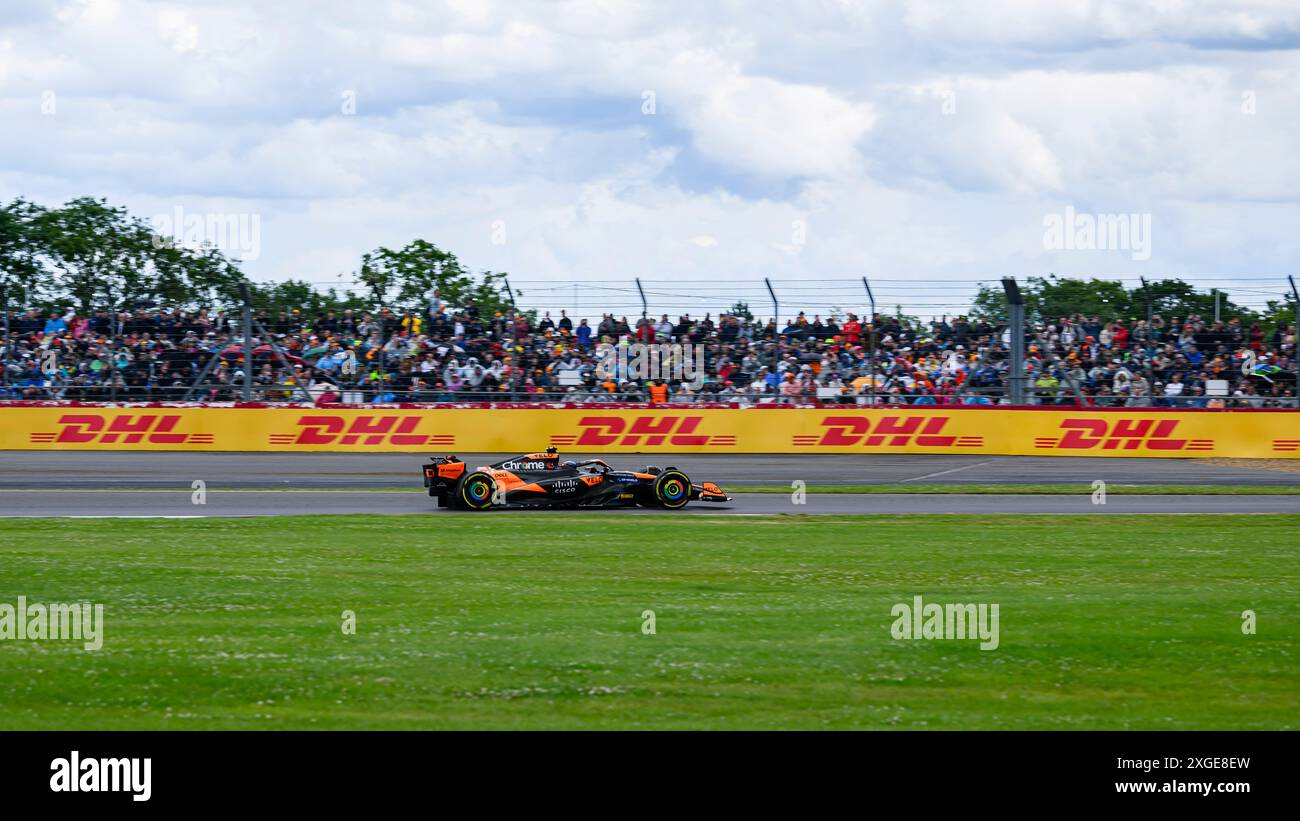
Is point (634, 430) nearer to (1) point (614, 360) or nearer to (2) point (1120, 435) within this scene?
(1) point (614, 360)

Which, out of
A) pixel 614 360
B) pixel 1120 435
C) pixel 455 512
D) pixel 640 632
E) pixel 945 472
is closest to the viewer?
pixel 640 632

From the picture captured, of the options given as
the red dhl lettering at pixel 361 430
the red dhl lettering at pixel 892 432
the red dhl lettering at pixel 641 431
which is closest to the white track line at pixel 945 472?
the red dhl lettering at pixel 892 432

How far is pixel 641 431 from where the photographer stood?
3116cm

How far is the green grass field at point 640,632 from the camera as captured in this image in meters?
7.97

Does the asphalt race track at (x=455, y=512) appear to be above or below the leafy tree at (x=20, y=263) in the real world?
below

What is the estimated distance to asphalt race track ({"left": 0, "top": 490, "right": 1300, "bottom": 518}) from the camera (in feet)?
65.7

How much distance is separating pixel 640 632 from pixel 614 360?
22.1 m

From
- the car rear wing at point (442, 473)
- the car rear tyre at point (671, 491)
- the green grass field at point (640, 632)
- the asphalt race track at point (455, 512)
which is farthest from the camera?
the car rear tyre at point (671, 491)

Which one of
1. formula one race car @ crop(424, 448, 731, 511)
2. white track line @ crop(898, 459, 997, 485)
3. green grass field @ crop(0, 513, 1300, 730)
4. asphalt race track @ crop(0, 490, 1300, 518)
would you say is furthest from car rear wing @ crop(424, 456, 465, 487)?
white track line @ crop(898, 459, 997, 485)

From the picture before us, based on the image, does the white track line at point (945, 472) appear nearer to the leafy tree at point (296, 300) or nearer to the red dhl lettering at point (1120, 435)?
the red dhl lettering at point (1120, 435)

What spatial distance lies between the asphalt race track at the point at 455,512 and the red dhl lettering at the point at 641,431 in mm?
8200

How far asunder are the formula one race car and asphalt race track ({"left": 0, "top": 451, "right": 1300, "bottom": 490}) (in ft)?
12.9

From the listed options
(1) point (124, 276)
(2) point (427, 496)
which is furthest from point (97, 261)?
(2) point (427, 496)
